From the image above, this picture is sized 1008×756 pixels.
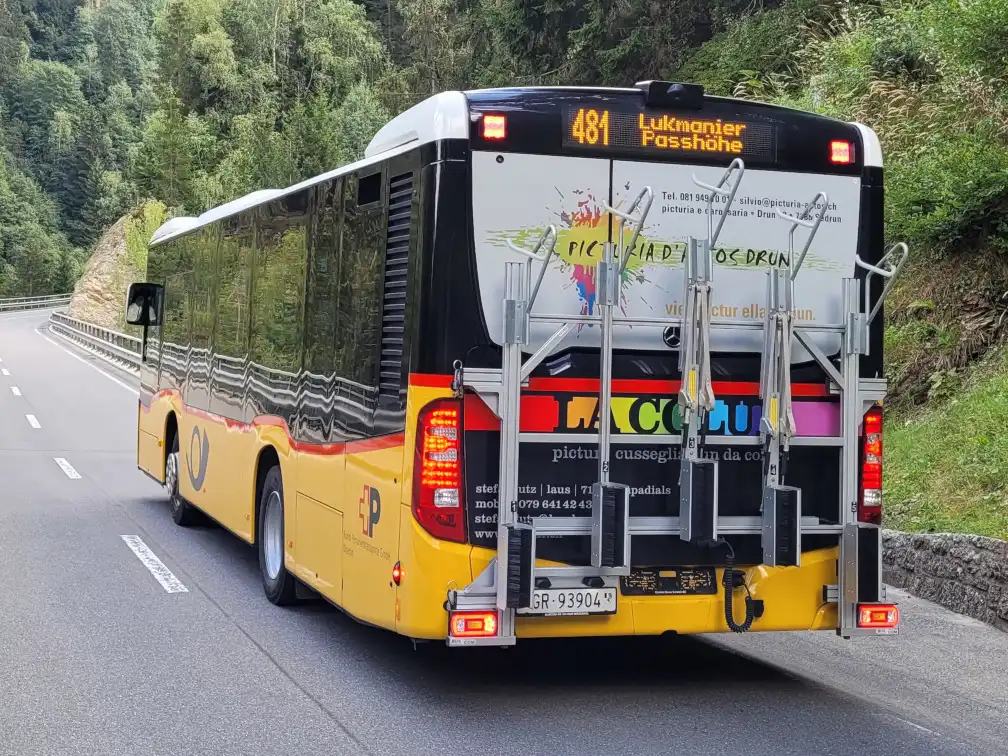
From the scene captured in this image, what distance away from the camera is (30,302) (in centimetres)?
9388

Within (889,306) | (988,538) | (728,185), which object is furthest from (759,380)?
(889,306)

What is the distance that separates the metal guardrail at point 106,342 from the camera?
39594mm

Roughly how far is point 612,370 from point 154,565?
542 cm

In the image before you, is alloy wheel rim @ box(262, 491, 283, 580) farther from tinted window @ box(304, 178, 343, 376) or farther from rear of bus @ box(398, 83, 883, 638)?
rear of bus @ box(398, 83, 883, 638)

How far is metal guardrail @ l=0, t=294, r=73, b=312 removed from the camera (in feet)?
302

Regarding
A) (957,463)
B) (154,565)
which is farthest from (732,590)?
(154,565)

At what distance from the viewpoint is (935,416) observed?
1258cm

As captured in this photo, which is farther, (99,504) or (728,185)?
(99,504)

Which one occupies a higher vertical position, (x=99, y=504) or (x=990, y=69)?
(x=990, y=69)

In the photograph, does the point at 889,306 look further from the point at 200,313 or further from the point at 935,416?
the point at 200,313

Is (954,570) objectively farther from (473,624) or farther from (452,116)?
(452,116)

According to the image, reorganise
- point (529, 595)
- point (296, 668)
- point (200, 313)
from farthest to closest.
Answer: point (200, 313) < point (296, 668) < point (529, 595)

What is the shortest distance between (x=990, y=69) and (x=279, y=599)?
34.2 ft

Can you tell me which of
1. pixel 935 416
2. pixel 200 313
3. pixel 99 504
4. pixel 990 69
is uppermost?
pixel 990 69
